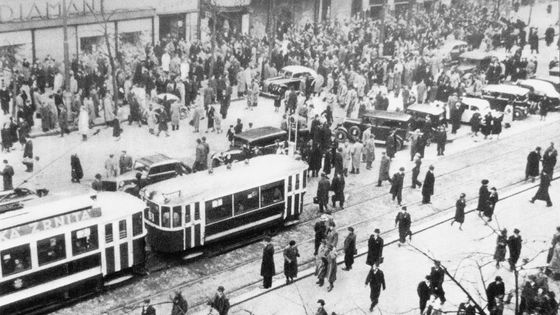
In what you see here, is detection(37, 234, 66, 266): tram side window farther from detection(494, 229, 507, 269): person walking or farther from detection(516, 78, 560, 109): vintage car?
detection(516, 78, 560, 109): vintage car

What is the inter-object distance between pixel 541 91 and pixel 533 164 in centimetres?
1049

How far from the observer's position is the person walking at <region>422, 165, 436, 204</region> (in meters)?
23.5

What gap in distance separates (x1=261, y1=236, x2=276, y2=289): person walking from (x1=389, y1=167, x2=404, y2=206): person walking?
22.4 ft

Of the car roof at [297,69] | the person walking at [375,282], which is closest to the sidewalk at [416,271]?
the person walking at [375,282]

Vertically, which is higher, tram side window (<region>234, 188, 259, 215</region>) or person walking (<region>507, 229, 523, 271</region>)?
tram side window (<region>234, 188, 259, 215</region>)

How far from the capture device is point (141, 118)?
30516mm

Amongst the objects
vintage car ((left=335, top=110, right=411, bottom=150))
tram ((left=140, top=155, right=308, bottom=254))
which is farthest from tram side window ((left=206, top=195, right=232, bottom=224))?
vintage car ((left=335, top=110, right=411, bottom=150))

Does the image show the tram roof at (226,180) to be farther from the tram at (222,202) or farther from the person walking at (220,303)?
the person walking at (220,303)

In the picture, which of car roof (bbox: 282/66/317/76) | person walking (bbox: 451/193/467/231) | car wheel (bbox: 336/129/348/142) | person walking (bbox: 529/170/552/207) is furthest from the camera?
car roof (bbox: 282/66/317/76)

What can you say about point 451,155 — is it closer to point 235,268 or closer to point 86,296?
point 235,268

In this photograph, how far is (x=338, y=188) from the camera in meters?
23.0

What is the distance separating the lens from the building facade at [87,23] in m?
34.9

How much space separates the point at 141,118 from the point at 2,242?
1512 cm

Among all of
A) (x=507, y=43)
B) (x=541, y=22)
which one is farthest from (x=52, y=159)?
(x=541, y=22)
